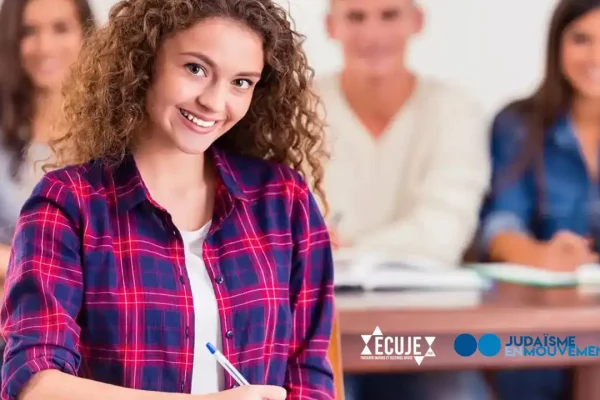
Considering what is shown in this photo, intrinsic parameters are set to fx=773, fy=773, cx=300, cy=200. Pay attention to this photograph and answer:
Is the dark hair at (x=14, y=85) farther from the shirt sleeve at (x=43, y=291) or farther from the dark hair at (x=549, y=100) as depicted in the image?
the dark hair at (x=549, y=100)

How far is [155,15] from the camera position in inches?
39.8

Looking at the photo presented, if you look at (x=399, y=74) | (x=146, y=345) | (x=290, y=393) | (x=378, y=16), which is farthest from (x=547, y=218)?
(x=146, y=345)

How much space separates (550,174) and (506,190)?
4.0 inches

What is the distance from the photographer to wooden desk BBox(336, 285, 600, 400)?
1.36 metres

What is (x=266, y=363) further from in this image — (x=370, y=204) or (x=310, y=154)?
(x=370, y=204)

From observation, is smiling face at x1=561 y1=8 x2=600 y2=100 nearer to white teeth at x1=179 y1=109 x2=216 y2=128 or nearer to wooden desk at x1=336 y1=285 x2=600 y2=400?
wooden desk at x1=336 y1=285 x2=600 y2=400

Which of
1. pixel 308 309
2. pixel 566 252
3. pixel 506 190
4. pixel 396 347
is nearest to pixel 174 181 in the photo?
pixel 308 309

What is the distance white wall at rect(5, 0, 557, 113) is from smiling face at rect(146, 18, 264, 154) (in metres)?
0.71

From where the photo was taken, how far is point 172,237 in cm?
103

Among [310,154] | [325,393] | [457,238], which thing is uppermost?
[310,154]

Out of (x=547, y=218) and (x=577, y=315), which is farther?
(x=547, y=218)

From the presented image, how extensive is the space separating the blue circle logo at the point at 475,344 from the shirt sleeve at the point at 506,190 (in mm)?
305

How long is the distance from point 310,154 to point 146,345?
1.34ft

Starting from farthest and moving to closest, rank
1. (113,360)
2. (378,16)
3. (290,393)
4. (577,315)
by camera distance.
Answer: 1. (378,16)
2. (577,315)
3. (290,393)
4. (113,360)
